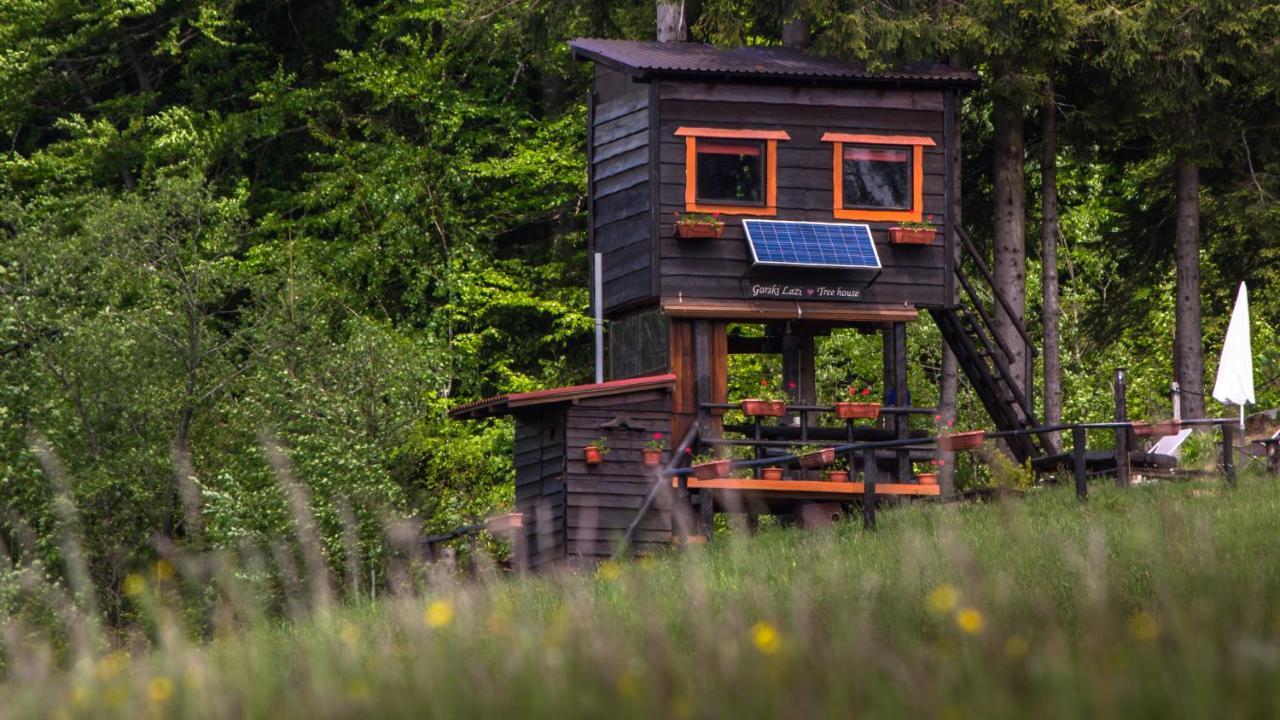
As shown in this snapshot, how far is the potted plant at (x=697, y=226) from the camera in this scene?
72.7 feet

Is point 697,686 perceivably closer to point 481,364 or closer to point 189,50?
point 481,364

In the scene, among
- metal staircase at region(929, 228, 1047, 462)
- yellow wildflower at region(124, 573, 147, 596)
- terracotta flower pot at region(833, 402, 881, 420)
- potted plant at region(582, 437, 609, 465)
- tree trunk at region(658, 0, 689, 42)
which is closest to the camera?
yellow wildflower at region(124, 573, 147, 596)

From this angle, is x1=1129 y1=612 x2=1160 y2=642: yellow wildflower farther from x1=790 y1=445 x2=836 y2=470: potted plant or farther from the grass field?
x1=790 y1=445 x2=836 y2=470: potted plant

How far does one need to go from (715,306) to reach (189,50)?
58.9 feet

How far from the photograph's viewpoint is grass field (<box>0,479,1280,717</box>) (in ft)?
19.9

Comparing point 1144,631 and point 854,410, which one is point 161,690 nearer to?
point 1144,631

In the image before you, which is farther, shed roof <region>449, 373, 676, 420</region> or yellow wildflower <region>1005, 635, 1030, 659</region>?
shed roof <region>449, 373, 676, 420</region>

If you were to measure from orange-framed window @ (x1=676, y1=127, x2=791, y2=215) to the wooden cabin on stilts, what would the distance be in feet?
0.07

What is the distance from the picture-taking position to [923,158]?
925 inches

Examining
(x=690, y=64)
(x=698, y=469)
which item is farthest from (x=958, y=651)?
(x=690, y=64)

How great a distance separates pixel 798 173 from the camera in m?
23.0

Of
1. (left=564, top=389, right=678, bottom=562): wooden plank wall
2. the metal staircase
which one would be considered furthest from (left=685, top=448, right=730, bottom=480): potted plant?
the metal staircase

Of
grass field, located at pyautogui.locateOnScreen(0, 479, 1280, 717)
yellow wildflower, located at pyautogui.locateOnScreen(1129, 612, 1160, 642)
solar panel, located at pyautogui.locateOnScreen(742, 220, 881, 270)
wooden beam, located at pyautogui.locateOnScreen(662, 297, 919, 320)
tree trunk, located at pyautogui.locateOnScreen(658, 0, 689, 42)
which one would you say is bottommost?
grass field, located at pyautogui.locateOnScreen(0, 479, 1280, 717)

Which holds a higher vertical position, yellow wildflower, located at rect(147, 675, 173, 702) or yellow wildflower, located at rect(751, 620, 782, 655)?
yellow wildflower, located at rect(751, 620, 782, 655)
